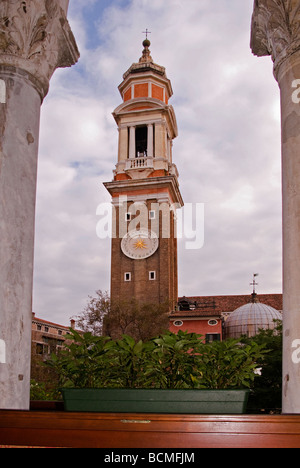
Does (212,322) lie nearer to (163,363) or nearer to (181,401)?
(163,363)

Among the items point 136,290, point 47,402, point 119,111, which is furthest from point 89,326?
point 47,402

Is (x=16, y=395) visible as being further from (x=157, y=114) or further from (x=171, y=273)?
(x=157, y=114)

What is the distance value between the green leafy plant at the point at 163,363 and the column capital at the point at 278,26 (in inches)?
87.5

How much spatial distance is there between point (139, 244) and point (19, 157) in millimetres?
35682

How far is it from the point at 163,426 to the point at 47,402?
4.51 ft

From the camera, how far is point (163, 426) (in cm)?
217

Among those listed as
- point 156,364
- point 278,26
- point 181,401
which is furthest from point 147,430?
point 278,26

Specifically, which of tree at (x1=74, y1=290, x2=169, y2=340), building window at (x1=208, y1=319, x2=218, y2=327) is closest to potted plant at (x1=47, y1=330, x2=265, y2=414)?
tree at (x1=74, y1=290, x2=169, y2=340)

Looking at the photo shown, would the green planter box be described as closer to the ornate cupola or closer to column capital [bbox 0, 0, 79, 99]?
column capital [bbox 0, 0, 79, 99]

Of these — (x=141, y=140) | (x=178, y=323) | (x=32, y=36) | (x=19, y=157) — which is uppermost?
(x=141, y=140)

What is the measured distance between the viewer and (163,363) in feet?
9.13

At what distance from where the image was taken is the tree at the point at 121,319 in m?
31.7

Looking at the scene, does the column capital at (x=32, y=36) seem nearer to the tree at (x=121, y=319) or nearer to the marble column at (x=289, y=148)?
the marble column at (x=289, y=148)

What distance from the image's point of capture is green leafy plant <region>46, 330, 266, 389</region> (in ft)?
9.05
